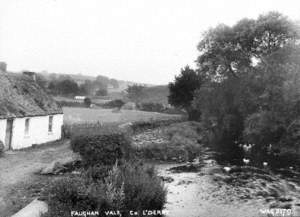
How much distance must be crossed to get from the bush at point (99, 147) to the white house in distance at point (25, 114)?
27.1 feet

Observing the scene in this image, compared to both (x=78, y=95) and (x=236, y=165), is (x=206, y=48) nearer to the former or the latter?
(x=236, y=165)

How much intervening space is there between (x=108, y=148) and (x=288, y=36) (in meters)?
28.2

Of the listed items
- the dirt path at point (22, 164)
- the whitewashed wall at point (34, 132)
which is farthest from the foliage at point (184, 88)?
the dirt path at point (22, 164)

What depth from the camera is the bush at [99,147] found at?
14.9 meters

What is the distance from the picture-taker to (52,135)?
27344 mm

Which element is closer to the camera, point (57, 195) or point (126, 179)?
point (57, 195)

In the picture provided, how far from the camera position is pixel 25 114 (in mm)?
23062

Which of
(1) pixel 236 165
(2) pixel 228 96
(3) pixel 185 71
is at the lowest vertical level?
(1) pixel 236 165

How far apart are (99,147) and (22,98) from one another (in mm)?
12953

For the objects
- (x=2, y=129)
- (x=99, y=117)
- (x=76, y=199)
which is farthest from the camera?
(x=99, y=117)

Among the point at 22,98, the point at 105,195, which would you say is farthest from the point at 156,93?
the point at 105,195

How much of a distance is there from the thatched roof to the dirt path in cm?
283

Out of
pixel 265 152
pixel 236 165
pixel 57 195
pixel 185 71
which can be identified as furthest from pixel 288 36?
pixel 57 195

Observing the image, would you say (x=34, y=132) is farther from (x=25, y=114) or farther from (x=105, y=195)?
(x=105, y=195)
